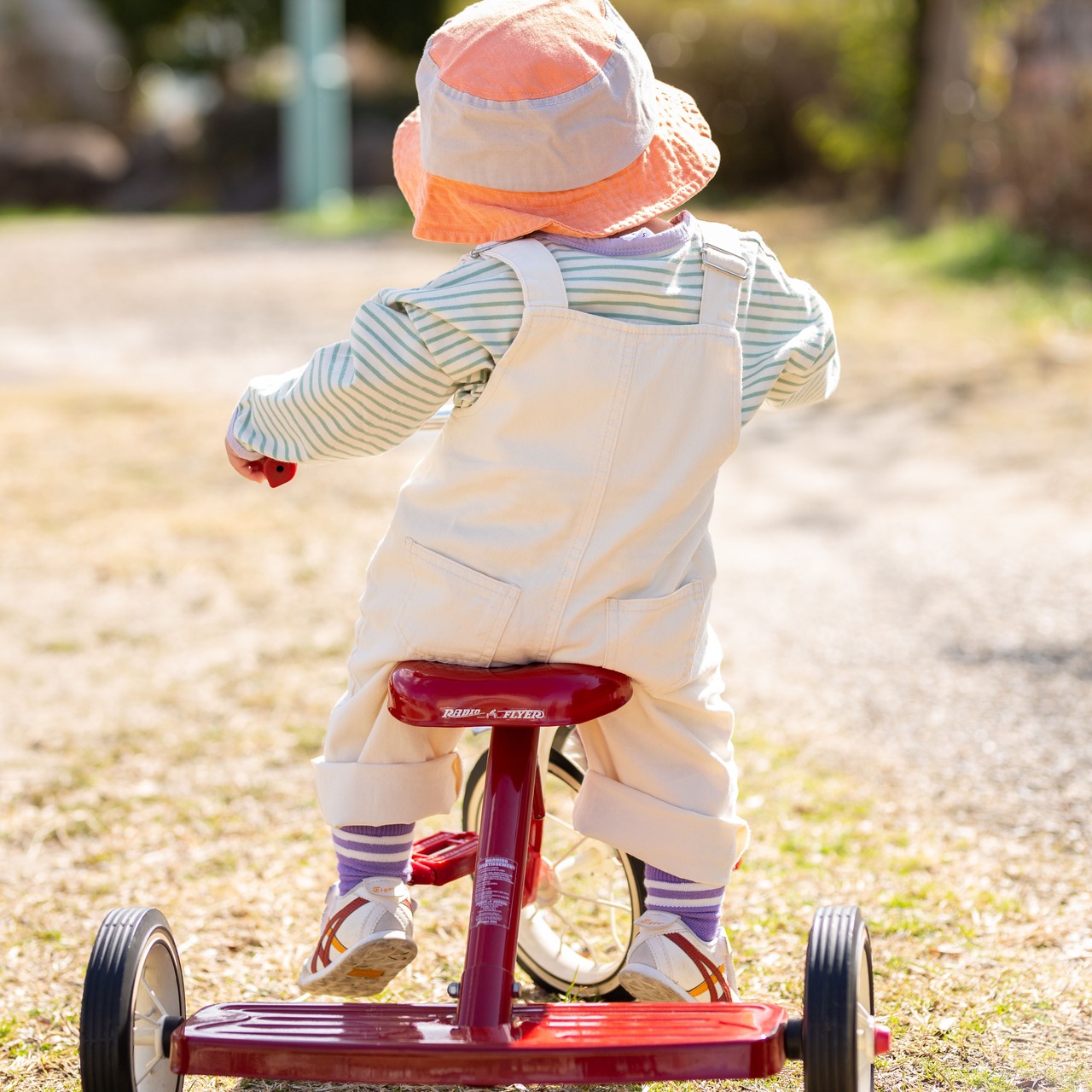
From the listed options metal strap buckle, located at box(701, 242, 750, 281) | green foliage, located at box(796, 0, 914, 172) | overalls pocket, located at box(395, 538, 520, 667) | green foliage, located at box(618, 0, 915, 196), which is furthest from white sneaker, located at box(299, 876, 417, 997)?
green foliage, located at box(618, 0, 915, 196)

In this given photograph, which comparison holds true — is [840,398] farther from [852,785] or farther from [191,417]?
[852,785]

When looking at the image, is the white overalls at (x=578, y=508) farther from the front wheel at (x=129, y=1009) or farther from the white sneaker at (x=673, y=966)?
the front wheel at (x=129, y=1009)

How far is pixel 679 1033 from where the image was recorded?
1825 mm

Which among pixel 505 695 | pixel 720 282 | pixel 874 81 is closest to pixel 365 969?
pixel 505 695

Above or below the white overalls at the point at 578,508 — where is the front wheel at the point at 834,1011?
below

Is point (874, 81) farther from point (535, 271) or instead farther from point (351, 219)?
point (535, 271)

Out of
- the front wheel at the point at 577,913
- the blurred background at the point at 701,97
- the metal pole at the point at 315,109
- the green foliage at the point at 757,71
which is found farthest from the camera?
the green foliage at the point at 757,71

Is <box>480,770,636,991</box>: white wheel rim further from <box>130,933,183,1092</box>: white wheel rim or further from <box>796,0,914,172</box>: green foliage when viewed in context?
<box>796,0,914,172</box>: green foliage

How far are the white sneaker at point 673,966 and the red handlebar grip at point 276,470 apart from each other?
0.82 metres

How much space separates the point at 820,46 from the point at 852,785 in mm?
14843

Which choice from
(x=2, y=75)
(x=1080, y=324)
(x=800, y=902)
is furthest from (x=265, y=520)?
(x=2, y=75)

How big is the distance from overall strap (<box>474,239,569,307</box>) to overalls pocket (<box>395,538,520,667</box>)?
1.20ft

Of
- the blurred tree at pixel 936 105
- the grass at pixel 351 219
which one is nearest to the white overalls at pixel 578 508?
the blurred tree at pixel 936 105

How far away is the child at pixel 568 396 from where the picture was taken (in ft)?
6.23
